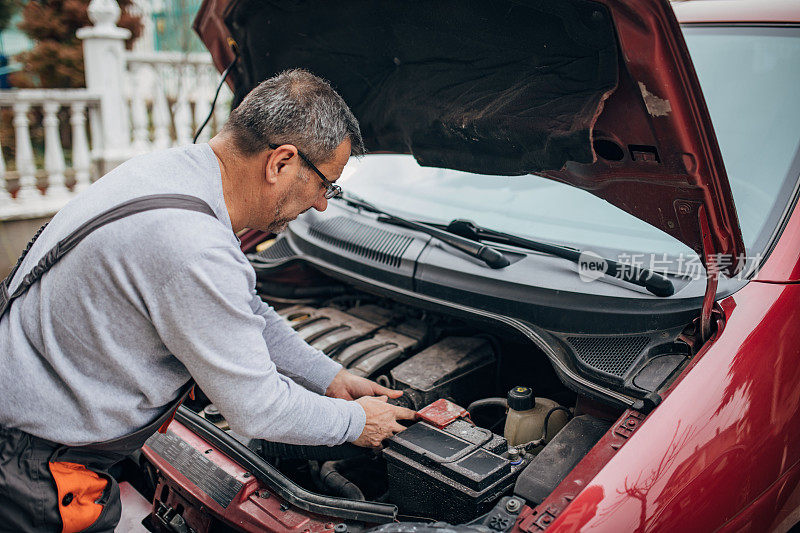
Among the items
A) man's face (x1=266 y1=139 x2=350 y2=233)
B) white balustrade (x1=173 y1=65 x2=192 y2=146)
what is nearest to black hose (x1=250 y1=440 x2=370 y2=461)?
man's face (x1=266 y1=139 x2=350 y2=233)

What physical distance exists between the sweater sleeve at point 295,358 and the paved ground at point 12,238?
463 centimetres

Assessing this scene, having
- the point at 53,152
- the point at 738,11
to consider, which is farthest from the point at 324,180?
the point at 53,152

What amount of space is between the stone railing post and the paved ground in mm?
976

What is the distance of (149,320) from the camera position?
57.2 inches

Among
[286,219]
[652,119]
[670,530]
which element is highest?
→ [652,119]

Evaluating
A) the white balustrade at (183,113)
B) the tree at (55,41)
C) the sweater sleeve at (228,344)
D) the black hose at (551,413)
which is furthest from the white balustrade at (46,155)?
the black hose at (551,413)

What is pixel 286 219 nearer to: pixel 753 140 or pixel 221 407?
pixel 221 407

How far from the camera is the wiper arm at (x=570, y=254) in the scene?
6.28 ft

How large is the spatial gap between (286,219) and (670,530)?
3.86ft

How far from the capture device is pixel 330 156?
1705mm

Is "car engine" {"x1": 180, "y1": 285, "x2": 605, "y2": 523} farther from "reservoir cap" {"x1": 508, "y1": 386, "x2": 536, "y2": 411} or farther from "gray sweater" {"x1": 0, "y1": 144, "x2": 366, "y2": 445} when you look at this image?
"gray sweater" {"x1": 0, "y1": 144, "x2": 366, "y2": 445}

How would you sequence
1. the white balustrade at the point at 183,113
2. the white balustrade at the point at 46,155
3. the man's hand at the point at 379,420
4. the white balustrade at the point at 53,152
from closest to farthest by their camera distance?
the man's hand at the point at 379,420
the white balustrade at the point at 46,155
the white balustrade at the point at 53,152
the white balustrade at the point at 183,113

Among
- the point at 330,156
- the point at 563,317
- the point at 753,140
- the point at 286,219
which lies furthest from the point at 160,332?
the point at 753,140

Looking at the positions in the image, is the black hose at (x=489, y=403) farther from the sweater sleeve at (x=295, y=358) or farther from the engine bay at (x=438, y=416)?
the sweater sleeve at (x=295, y=358)
